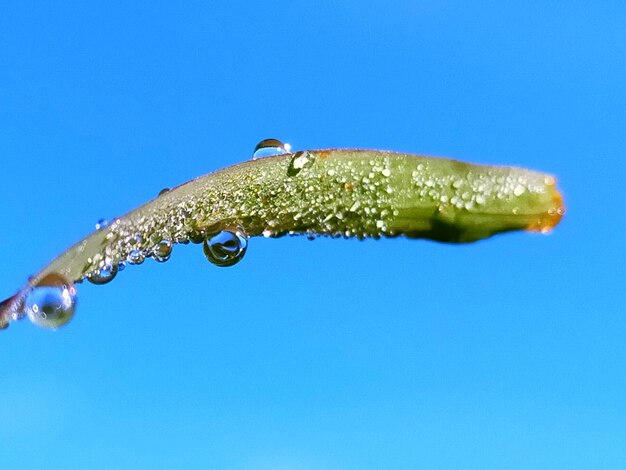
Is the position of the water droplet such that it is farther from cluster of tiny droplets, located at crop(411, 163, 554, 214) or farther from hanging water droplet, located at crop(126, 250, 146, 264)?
cluster of tiny droplets, located at crop(411, 163, 554, 214)

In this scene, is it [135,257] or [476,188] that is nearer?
[476,188]

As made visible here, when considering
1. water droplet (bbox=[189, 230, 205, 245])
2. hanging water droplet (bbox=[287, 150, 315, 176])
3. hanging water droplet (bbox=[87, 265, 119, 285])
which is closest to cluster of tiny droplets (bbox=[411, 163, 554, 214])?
hanging water droplet (bbox=[287, 150, 315, 176])

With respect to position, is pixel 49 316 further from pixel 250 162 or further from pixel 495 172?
pixel 495 172

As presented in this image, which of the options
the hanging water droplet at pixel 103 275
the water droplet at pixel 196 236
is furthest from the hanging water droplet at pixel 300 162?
the hanging water droplet at pixel 103 275

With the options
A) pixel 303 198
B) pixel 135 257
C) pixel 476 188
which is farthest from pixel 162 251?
pixel 476 188

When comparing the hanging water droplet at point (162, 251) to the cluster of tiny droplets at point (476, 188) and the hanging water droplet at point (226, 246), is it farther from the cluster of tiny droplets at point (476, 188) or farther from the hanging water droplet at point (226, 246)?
the cluster of tiny droplets at point (476, 188)

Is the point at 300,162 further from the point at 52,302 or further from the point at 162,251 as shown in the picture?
the point at 52,302
